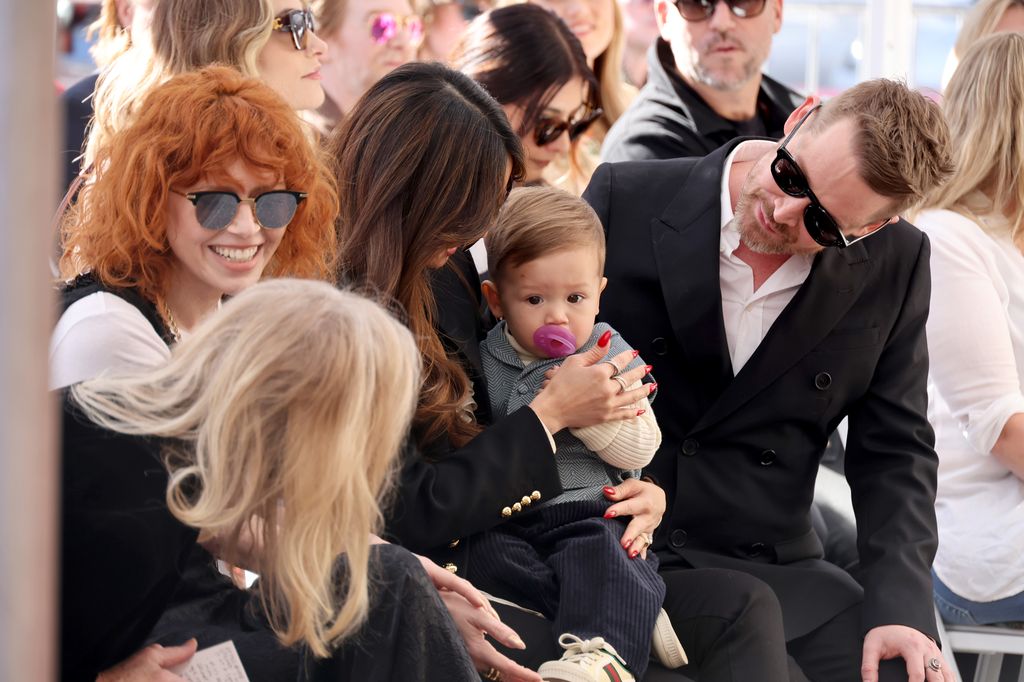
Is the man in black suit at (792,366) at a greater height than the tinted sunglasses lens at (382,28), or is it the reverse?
the tinted sunglasses lens at (382,28)

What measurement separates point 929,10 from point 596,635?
220 inches

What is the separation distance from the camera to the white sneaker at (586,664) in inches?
97.4

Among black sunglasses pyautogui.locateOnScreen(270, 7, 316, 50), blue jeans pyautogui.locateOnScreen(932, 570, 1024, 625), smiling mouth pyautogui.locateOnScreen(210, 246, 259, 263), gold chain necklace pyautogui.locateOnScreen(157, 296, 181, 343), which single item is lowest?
blue jeans pyautogui.locateOnScreen(932, 570, 1024, 625)

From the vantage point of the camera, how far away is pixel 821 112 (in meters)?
3.21

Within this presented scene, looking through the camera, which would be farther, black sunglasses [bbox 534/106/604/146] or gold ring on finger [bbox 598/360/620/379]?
black sunglasses [bbox 534/106/604/146]

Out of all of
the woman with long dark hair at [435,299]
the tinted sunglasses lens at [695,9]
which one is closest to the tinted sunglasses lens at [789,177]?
the woman with long dark hair at [435,299]

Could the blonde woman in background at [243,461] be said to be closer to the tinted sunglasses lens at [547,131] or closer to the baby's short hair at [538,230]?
the baby's short hair at [538,230]

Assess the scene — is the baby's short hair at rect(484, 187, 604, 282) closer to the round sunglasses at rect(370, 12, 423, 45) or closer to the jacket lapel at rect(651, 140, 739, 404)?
the jacket lapel at rect(651, 140, 739, 404)

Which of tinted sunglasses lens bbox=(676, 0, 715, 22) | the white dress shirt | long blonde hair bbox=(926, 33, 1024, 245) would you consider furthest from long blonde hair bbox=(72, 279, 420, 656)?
tinted sunglasses lens bbox=(676, 0, 715, 22)

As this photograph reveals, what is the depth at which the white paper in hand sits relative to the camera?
2.22m

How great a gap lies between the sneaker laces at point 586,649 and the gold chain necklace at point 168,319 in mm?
978

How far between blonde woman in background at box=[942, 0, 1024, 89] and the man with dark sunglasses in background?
2.34ft

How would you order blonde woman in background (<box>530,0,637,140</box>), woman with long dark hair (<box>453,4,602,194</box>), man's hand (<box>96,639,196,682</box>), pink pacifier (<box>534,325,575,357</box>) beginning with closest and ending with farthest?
man's hand (<box>96,639,196,682</box>) → pink pacifier (<box>534,325,575,357</box>) → woman with long dark hair (<box>453,4,602,194</box>) → blonde woman in background (<box>530,0,637,140</box>)

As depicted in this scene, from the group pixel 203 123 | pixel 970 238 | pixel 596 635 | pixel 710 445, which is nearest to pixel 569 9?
pixel 970 238
